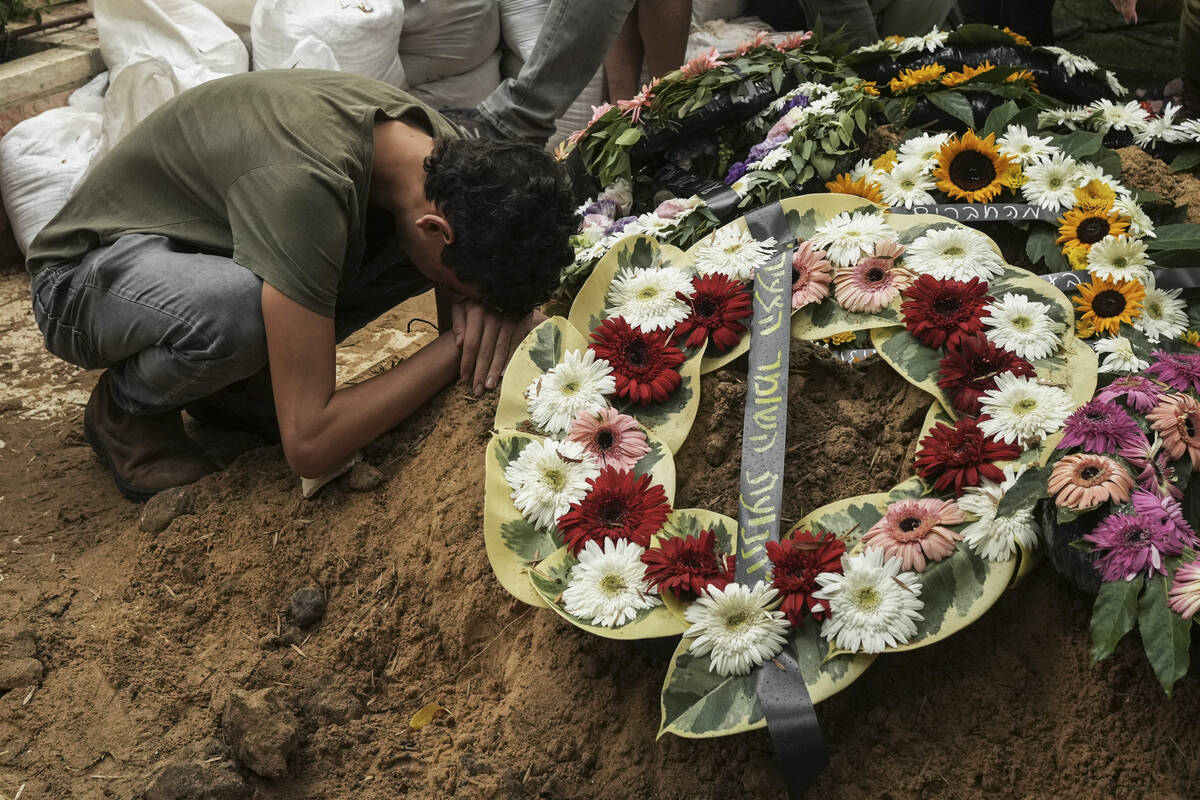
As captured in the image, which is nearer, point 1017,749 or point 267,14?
point 1017,749

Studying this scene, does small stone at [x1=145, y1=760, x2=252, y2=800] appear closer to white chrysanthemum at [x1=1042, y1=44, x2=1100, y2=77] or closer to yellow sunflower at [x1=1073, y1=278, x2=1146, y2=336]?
yellow sunflower at [x1=1073, y1=278, x2=1146, y2=336]

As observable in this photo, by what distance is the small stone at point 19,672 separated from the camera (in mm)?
2145

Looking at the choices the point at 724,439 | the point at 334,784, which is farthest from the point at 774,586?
the point at 334,784

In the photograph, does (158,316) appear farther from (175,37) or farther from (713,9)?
(713,9)

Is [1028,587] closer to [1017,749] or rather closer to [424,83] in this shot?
[1017,749]

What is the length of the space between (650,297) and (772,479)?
1.83ft

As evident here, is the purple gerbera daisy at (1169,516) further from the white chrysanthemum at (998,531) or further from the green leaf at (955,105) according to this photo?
the green leaf at (955,105)

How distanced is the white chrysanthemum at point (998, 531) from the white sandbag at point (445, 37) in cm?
302

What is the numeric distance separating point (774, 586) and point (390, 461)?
3.37 ft

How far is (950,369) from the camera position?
6.52ft

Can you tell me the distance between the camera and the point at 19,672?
215cm

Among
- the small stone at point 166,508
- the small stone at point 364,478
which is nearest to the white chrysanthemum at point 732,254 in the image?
the small stone at point 364,478

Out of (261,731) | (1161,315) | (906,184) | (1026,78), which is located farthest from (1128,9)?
(261,731)

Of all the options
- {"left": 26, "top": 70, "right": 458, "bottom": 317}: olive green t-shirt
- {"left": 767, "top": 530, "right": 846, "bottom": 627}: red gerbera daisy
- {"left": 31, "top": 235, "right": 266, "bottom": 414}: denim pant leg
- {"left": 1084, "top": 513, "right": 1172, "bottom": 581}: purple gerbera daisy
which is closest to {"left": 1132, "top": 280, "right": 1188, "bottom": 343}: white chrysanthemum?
{"left": 1084, "top": 513, "right": 1172, "bottom": 581}: purple gerbera daisy
